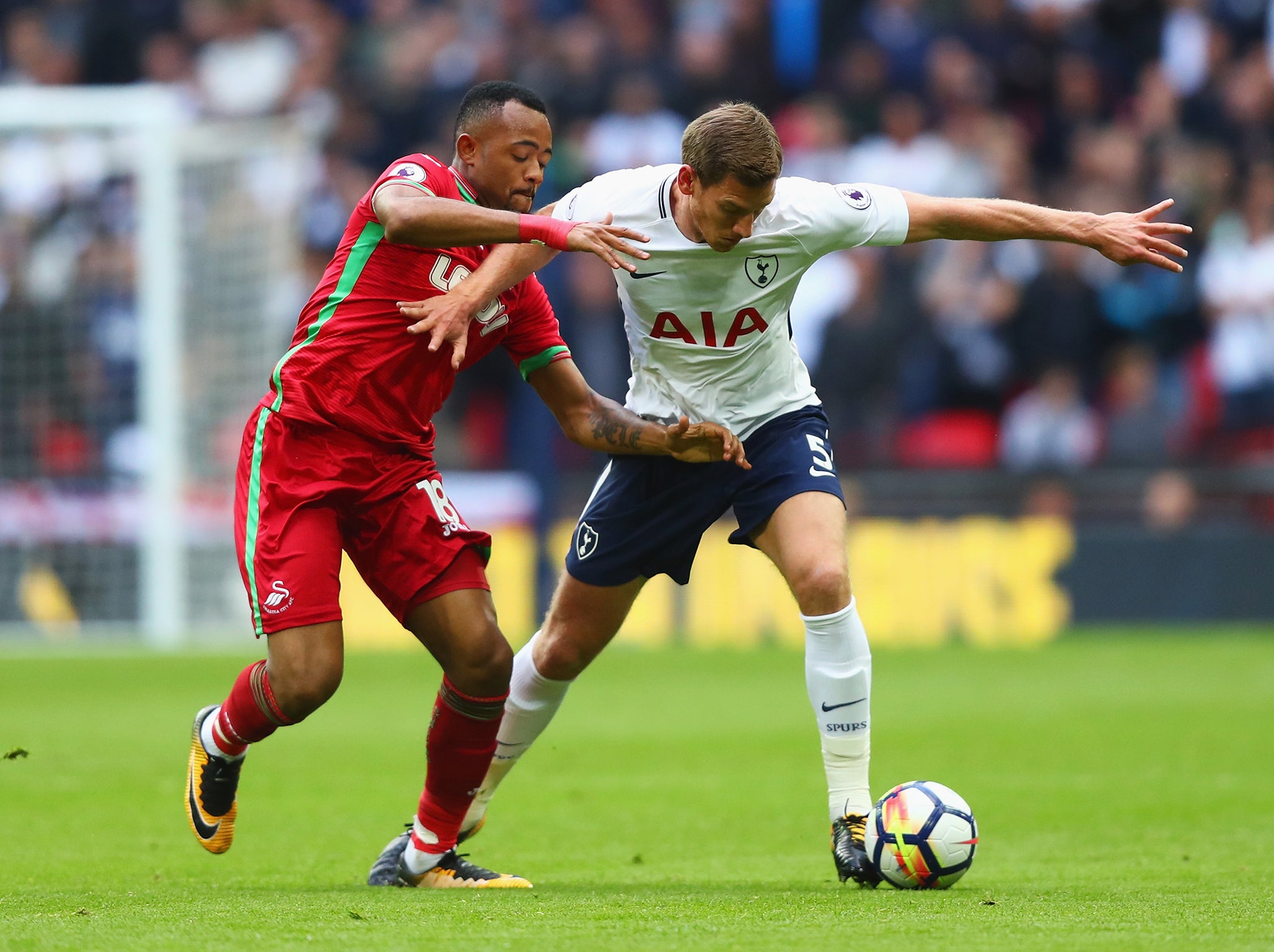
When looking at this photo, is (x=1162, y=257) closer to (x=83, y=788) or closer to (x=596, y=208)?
(x=596, y=208)

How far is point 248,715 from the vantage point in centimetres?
581

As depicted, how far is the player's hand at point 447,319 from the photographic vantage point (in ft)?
18.2

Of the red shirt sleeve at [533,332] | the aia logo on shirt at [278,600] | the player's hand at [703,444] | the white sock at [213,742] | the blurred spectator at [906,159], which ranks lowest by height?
the white sock at [213,742]

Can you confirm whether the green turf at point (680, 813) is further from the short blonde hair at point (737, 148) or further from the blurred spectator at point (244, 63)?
the blurred spectator at point (244, 63)

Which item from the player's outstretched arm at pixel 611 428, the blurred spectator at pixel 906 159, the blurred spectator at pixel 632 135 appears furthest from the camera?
the blurred spectator at pixel 632 135

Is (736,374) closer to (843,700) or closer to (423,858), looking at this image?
(843,700)

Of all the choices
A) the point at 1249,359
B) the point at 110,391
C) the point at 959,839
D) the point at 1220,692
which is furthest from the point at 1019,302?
the point at 959,839

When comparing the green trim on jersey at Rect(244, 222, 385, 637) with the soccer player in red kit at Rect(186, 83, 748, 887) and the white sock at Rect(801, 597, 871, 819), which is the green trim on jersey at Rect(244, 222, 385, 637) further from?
the white sock at Rect(801, 597, 871, 819)

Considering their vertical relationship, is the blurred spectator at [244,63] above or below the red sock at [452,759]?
above

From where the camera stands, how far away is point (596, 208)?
6125mm

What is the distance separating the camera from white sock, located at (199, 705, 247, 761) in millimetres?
5930

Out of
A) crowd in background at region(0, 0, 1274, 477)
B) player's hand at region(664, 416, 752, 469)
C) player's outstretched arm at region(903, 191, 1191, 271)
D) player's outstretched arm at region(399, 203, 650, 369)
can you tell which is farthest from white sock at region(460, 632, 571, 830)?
crowd in background at region(0, 0, 1274, 477)

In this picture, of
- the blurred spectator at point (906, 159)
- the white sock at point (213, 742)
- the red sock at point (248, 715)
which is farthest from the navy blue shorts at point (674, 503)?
the blurred spectator at point (906, 159)

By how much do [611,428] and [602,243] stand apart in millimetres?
1106
